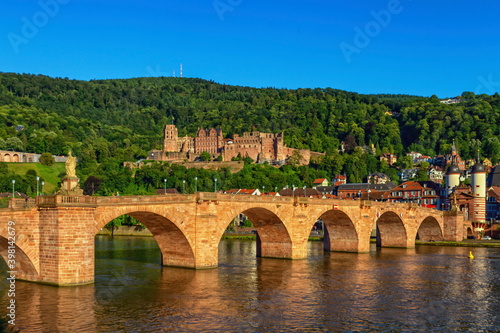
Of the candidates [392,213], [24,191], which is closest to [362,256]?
[392,213]

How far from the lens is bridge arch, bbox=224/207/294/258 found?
53.2 meters

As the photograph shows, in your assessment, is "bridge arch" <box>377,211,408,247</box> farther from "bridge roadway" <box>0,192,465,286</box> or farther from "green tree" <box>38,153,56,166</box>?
"green tree" <box>38,153,56,166</box>

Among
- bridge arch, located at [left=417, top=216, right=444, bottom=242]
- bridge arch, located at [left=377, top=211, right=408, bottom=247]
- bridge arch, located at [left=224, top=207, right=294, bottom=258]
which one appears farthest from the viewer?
bridge arch, located at [left=417, top=216, right=444, bottom=242]

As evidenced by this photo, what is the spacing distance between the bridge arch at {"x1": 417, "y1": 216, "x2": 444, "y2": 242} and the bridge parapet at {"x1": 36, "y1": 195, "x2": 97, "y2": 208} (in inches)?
2199

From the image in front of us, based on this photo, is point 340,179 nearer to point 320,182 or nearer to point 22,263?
point 320,182

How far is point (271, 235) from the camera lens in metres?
56.0

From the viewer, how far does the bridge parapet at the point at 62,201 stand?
3516 centimetres

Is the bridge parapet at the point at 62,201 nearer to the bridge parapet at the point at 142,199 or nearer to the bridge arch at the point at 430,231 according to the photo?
the bridge parapet at the point at 142,199

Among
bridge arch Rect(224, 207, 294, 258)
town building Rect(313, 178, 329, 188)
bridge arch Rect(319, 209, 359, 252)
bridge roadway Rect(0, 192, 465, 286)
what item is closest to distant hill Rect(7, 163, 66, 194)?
town building Rect(313, 178, 329, 188)

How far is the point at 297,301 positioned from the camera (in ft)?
117

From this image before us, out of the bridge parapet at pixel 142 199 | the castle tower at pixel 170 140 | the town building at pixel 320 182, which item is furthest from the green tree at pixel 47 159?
the bridge parapet at pixel 142 199

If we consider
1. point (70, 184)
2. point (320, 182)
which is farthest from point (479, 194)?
point (70, 184)

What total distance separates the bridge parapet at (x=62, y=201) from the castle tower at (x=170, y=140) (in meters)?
154

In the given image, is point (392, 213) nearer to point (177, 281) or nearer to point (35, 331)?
point (177, 281)
